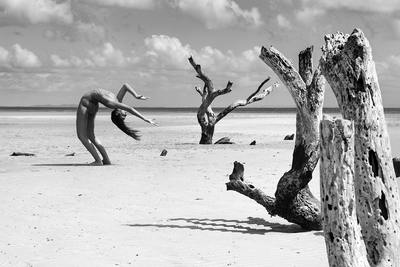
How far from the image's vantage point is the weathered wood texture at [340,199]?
4766mm

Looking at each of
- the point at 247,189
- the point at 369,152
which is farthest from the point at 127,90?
the point at 369,152

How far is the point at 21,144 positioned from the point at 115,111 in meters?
11.0

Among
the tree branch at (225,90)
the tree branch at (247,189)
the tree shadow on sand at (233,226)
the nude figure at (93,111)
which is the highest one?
the tree branch at (225,90)

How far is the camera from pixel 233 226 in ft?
30.3

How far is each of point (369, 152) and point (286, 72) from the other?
3.37m

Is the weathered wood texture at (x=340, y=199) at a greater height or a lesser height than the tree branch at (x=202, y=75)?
lesser

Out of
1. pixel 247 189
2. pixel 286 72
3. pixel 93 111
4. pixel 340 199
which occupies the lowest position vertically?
pixel 247 189

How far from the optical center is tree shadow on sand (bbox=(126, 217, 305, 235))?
8.95m

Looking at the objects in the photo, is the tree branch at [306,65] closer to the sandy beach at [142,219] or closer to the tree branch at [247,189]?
the tree branch at [247,189]

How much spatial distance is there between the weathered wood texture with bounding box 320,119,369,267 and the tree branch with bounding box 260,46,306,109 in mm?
4065

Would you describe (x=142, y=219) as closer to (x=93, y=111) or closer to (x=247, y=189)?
(x=247, y=189)

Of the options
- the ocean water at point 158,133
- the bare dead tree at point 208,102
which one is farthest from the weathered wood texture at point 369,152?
the bare dead tree at point 208,102

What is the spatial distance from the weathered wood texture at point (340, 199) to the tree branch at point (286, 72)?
406cm

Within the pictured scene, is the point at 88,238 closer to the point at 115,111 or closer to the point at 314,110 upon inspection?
the point at 314,110
